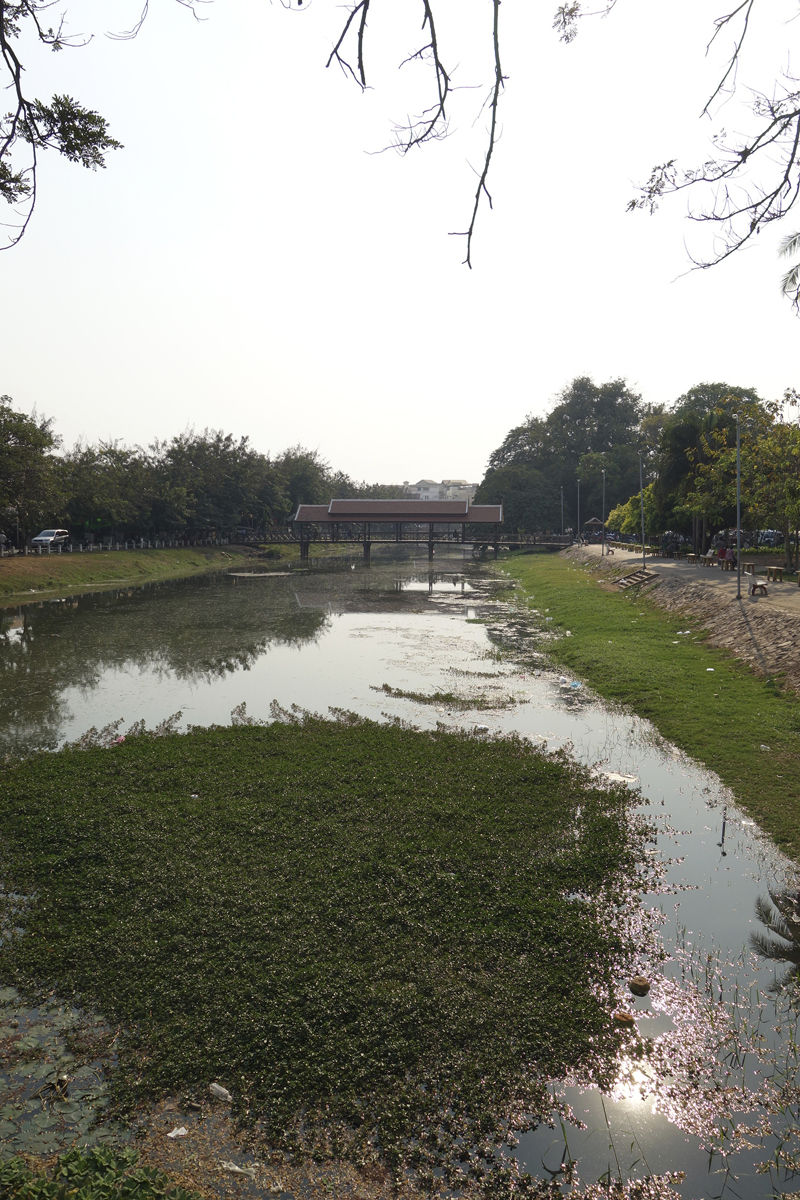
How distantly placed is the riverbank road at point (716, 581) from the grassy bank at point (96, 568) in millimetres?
27247

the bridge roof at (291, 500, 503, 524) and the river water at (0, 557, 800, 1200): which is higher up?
the bridge roof at (291, 500, 503, 524)

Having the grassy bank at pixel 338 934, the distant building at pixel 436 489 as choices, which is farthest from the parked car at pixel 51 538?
the distant building at pixel 436 489

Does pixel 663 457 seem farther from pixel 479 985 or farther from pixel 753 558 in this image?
pixel 479 985

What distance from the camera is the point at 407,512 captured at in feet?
172

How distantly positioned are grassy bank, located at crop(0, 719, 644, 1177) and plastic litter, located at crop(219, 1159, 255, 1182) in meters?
0.20

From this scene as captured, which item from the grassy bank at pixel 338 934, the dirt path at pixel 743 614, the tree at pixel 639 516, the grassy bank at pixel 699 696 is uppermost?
the tree at pixel 639 516

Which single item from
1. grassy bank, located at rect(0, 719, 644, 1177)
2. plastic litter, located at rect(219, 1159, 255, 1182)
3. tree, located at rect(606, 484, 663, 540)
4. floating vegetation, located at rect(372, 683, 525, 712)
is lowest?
plastic litter, located at rect(219, 1159, 255, 1182)

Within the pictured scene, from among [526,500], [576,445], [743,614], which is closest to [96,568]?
[743,614]

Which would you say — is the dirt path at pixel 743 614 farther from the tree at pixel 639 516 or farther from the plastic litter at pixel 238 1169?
the plastic litter at pixel 238 1169

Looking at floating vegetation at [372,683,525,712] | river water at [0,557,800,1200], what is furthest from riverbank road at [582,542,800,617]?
floating vegetation at [372,683,525,712]

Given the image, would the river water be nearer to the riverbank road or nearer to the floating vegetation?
the floating vegetation

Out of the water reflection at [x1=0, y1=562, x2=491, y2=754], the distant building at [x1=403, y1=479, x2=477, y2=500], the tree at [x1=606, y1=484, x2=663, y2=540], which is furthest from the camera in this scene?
the distant building at [x1=403, y1=479, x2=477, y2=500]

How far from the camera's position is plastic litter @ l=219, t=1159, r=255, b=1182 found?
3.48 meters

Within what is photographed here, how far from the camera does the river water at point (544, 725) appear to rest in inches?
150
